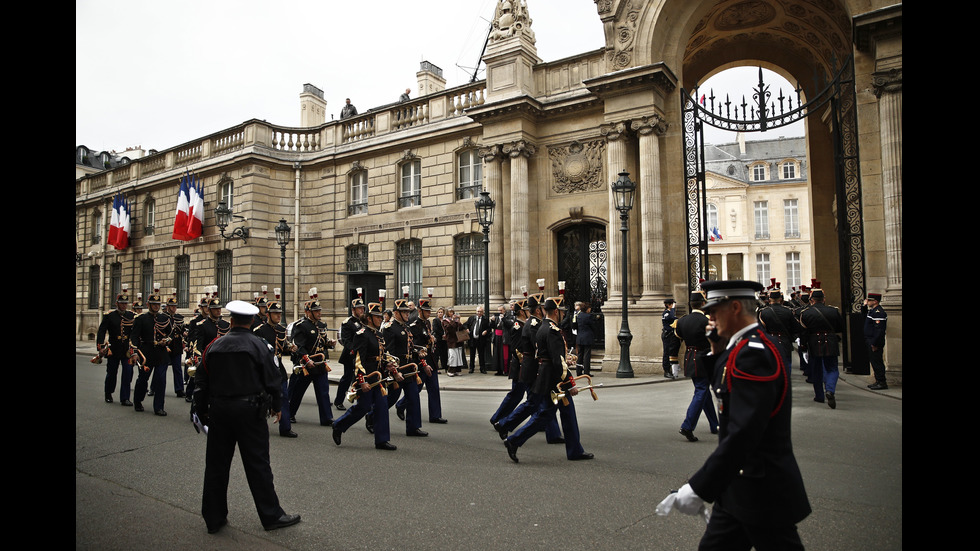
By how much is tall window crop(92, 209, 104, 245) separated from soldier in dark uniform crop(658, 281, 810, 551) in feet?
123

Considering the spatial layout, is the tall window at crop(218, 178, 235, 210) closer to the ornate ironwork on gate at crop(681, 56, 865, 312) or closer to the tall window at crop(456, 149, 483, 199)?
the tall window at crop(456, 149, 483, 199)

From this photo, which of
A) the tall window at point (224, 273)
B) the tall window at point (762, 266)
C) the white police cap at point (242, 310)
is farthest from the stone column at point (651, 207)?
the tall window at point (762, 266)

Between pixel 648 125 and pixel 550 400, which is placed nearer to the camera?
pixel 550 400

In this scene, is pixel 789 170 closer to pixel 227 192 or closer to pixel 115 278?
pixel 227 192

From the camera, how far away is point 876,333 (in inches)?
459

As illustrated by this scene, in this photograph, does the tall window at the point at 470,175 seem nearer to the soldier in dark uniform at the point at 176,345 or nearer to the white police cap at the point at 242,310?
the soldier in dark uniform at the point at 176,345

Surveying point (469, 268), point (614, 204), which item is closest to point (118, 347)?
point (469, 268)

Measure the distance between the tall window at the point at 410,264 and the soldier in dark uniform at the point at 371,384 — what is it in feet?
45.3

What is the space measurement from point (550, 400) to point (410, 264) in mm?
16119

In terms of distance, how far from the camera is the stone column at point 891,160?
1321 cm

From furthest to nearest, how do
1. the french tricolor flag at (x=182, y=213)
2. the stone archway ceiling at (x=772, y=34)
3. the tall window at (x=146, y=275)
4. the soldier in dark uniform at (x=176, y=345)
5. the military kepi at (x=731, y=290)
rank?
1. the tall window at (x=146, y=275)
2. the french tricolor flag at (x=182, y=213)
3. the stone archway ceiling at (x=772, y=34)
4. the soldier in dark uniform at (x=176, y=345)
5. the military kepi at (x=731, y=290)

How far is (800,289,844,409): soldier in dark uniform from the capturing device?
10320mm
